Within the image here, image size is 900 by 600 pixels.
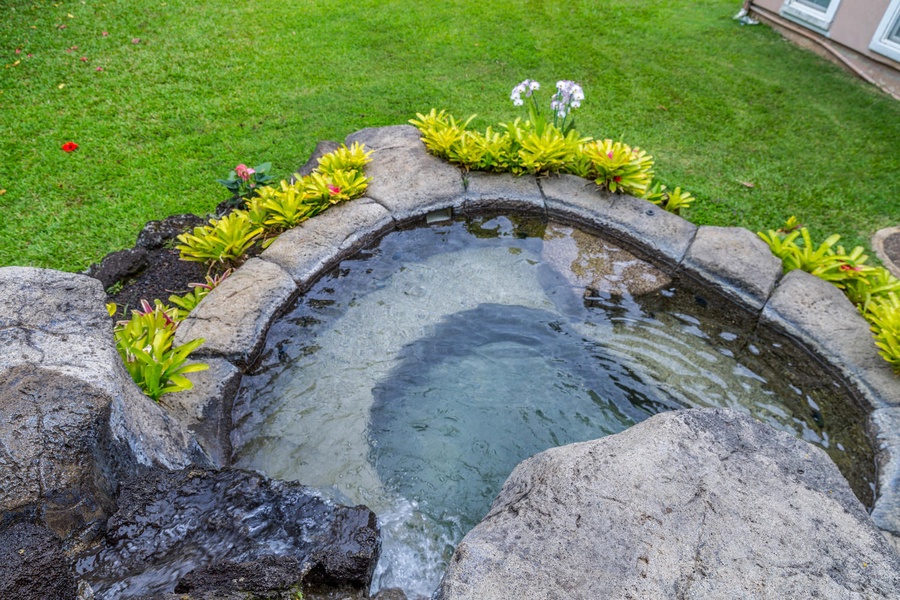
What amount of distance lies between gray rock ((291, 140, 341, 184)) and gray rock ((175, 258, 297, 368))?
59.2 inches

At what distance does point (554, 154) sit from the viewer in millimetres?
4992

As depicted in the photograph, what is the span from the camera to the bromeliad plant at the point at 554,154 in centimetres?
487

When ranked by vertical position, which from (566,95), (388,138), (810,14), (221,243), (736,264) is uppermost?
(810,14)

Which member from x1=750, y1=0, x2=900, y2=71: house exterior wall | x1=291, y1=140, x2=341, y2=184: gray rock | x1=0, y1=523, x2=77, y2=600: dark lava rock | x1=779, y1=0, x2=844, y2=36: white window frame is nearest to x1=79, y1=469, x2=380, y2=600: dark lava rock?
x1=0, y1=523, x2=77, y2=600: dark lava rock

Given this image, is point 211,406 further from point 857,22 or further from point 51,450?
point 857,22

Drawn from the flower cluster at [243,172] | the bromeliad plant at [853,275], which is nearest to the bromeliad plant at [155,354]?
the flower cluster at [243,172]

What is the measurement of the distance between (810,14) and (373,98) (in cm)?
624

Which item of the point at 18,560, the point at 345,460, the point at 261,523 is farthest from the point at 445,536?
the point at 18,560

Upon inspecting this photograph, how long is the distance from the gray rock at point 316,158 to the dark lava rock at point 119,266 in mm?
1414

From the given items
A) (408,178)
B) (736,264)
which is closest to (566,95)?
(408,178)

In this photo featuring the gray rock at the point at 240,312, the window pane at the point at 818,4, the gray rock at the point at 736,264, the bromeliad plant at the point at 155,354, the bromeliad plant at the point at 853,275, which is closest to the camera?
the bromeliad plant at the point at 155,354

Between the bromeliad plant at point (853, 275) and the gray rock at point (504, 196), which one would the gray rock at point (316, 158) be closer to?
the gray rock at point (504, 196)

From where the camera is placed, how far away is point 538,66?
7.77 metres

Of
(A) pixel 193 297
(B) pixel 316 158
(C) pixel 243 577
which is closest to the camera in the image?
(C) pixel 243 577
